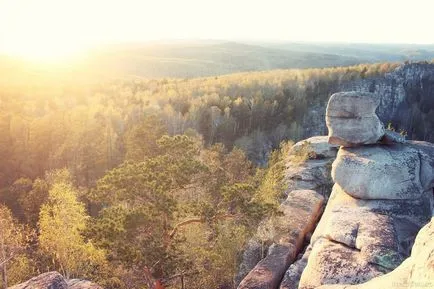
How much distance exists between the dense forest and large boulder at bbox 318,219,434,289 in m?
11.3

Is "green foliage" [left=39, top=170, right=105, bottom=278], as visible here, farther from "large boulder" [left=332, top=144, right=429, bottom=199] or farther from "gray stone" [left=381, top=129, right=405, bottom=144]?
"gray stone" [left=381, top=129, right=405, bottom=144]

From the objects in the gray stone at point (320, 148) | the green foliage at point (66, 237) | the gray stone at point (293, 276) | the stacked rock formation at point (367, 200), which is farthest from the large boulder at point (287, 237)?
the green foliage at point (66, 237)

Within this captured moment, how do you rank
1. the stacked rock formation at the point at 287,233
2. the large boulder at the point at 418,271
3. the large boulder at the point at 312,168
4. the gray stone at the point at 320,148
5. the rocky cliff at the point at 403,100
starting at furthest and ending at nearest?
the rocky cliff at the point at 403,100
the gray stone at the point at 320,148
the large boulder at the point at 312,168
the stacked rock formation at the point at 287,233
the large boulder at the point at 418,271

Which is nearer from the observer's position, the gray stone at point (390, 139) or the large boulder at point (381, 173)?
the large boulder at point (381, 173)

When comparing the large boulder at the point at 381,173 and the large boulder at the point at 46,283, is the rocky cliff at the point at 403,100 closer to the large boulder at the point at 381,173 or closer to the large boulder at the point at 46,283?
the large boulder at the point at 381,173

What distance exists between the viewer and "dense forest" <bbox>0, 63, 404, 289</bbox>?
19.7 m

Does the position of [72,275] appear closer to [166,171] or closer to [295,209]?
[166,171]

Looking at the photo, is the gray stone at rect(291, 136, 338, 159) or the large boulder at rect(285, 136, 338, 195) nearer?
the large boulder at rect(285, 136, 338, 195)

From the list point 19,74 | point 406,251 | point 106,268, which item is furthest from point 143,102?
point 19,74

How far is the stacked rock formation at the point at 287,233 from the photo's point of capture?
19203mm

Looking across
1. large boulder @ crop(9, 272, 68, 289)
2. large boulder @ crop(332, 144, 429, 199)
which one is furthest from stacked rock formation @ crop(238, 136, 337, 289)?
large boulder @ crop(9, 272, 68, 289)

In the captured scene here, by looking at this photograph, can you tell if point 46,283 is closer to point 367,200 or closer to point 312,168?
point 367,200

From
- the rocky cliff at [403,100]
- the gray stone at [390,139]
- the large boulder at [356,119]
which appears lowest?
the rocky cliff at [403,100]

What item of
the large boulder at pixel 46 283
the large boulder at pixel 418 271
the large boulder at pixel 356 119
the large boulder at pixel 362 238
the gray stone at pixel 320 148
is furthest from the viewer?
the gray stone at pixel 320 148
